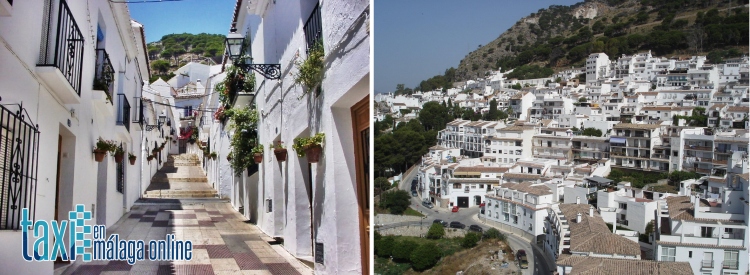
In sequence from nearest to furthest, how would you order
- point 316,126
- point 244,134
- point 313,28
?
point 316,126 → point 313,28 → point 244,134

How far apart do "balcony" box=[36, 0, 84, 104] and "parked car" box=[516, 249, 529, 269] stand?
2.36 m

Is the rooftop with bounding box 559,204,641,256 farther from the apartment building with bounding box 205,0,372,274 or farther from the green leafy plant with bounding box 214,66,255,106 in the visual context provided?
the green leafy plant with bounding box 214,66,255,106

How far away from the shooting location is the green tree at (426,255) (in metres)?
3.50

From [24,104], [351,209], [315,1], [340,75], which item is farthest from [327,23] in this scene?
[24,104]

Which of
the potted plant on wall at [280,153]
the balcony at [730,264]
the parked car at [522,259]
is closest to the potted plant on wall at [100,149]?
the potted plant on wall at [280,153]

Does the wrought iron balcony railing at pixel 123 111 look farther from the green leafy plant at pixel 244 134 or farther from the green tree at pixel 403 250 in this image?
the green tree at pixel 403 250

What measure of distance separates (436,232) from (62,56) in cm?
217

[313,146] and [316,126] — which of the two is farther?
[316,126]

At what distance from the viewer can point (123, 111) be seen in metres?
5.52

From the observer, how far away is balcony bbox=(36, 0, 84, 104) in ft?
8.43

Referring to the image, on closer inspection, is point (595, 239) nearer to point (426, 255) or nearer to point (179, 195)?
point (426, 255)

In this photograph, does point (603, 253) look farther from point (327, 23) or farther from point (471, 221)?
point (327, 23)

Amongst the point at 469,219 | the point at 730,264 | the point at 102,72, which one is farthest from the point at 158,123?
the point at 730,264

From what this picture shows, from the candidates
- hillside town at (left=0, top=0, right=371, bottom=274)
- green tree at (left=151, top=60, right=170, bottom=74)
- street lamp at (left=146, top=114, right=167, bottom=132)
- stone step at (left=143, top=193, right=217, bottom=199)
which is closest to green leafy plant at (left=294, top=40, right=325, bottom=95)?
hillside town at (left=0, top=0, right=371, bottom=274)
